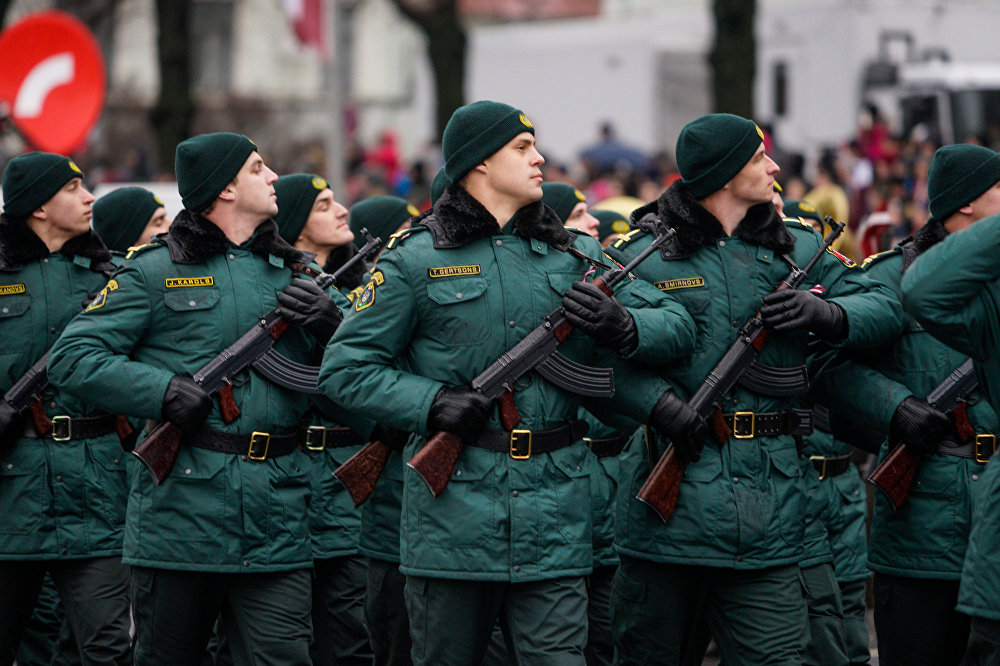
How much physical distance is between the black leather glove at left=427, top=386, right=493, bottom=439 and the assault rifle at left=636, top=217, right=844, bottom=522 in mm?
712

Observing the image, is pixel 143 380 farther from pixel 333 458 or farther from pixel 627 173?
pixel 627 173

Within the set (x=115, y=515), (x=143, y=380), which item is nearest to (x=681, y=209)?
(x=143, y=380)

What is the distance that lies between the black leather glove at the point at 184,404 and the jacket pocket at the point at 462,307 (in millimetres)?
958

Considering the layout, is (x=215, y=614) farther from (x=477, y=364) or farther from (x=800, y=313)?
(x=800, y=313)

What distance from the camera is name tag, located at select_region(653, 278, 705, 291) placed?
5.96 meters

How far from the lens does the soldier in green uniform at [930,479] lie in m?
5.96

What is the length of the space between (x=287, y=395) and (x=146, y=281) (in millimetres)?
672

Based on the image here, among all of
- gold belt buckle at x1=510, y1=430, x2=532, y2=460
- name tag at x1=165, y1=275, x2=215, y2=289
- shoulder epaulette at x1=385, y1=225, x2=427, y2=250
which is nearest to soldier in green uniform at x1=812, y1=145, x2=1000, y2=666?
gold belt buckle at x1=510, y1=430, x2=532, y2=460

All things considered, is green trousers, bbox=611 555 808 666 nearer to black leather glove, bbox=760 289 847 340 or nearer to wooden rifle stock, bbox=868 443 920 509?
wooden rifle stock, bbox=868 443 920 509

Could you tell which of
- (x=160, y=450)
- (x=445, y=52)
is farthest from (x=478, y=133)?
(x=445, y=52)

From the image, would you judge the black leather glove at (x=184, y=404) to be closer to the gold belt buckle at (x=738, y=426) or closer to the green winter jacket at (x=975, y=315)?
the gold belt buckle at (x=738, y=426)

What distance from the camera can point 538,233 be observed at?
573 cm

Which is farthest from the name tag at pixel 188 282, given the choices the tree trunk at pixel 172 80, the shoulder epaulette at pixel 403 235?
the tree trunk at pixel 172 80

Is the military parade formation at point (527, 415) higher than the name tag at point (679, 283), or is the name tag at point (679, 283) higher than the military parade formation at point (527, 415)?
the name tag at point (679, 283)
